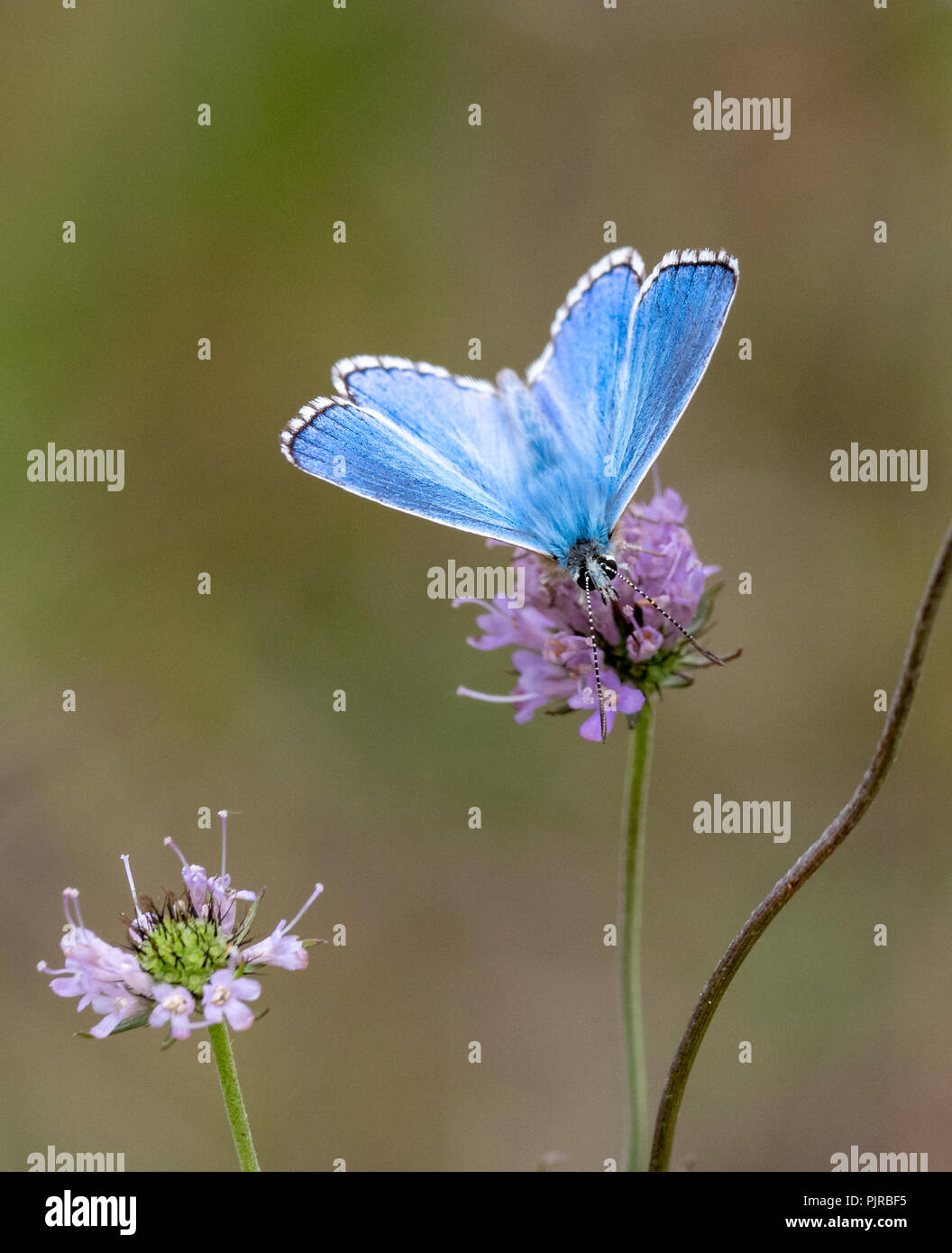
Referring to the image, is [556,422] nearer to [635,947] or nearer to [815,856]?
[635,947]

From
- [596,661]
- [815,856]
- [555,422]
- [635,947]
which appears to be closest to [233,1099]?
[635,947]

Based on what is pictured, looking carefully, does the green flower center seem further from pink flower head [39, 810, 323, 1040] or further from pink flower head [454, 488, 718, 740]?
pink flower head [454, 488, 718, 740]

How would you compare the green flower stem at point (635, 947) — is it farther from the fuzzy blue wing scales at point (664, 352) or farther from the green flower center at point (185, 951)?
the green flower center at point (185, 951)

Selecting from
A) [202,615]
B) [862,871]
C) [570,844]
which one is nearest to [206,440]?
[202,615]

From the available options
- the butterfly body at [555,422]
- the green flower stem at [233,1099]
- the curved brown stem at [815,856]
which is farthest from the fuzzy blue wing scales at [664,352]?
the green flower stem at [233,1099]
